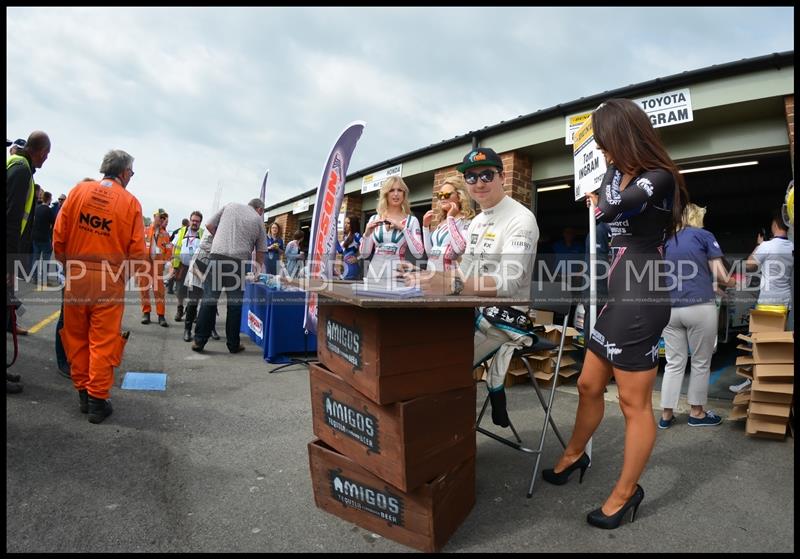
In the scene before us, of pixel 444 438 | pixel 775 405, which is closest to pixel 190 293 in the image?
pixel 444 438

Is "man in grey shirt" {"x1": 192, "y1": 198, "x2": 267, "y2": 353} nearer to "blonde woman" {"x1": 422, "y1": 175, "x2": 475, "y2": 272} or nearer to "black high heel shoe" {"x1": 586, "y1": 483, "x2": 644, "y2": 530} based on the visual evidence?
"blonde woman" {"x1": 422, "y1": 175, "x2": 475, "y2": 272}

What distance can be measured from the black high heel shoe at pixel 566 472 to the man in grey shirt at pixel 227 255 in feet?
14.3

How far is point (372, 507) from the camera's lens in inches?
80.1

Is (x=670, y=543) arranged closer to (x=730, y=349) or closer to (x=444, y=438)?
(x=444, y=438)

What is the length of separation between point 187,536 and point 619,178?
102 inches

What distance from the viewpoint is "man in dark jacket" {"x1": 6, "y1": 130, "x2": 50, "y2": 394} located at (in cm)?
337

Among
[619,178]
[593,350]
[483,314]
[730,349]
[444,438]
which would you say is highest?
[619,178]

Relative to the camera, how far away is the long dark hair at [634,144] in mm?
2072

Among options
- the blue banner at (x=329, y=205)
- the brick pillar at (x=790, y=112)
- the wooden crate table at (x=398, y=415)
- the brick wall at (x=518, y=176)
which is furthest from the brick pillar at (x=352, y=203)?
the wooden crate table at (x=398, y=415)

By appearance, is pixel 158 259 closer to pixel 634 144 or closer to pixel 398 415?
pixel 398 415

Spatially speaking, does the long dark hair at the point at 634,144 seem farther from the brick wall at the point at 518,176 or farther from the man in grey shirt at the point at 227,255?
the man in grey shirt at the point at 227,255

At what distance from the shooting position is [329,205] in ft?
17.0

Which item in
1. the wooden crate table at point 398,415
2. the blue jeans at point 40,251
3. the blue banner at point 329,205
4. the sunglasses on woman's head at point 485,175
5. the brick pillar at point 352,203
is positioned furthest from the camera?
the brick pillar at point 352,203

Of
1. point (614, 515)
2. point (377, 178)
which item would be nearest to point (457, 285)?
point (614, 515)
